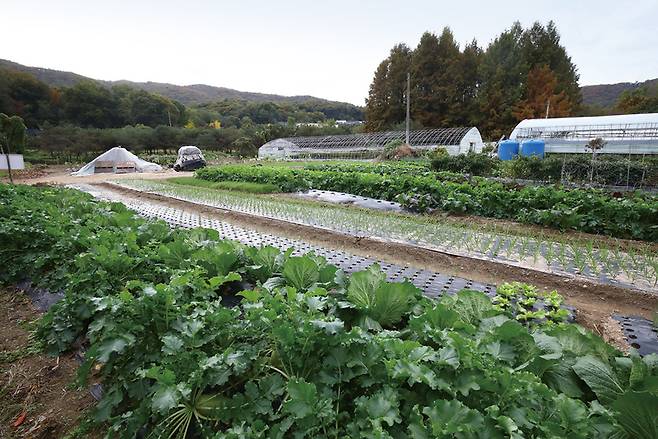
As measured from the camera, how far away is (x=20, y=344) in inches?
141

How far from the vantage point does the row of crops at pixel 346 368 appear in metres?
1.46

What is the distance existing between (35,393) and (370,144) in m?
34.3

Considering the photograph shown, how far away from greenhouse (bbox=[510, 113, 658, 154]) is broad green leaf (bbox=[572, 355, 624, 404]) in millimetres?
21904

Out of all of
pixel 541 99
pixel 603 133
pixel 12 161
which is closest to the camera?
pixel 12 161

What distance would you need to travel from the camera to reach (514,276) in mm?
4809

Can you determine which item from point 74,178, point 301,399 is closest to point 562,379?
point 301,399

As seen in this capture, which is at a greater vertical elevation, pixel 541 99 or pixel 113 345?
pixel 541 99

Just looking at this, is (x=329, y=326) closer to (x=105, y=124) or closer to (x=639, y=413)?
(x=639, y=413)

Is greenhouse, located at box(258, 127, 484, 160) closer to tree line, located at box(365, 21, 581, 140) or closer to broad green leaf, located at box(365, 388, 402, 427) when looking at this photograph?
tree line, located at box(365, 21, 581, 140)

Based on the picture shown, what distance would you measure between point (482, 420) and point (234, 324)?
1405mm

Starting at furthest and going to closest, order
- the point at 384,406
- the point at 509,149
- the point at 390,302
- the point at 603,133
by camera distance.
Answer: the point at 509,149 → the point at 603,133 → the point at 390,302 → the point at 384,406

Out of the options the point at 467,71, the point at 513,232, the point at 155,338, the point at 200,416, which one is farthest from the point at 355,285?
the point at 467,71

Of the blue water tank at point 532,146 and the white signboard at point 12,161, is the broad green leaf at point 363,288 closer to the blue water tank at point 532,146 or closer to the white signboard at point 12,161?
the white signboard at point 12,161

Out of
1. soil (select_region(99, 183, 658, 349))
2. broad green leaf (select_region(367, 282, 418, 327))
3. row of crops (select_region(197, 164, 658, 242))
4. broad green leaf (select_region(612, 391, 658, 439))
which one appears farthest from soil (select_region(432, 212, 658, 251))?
broad green leaf (select_region(612, 391, 658, 439))
